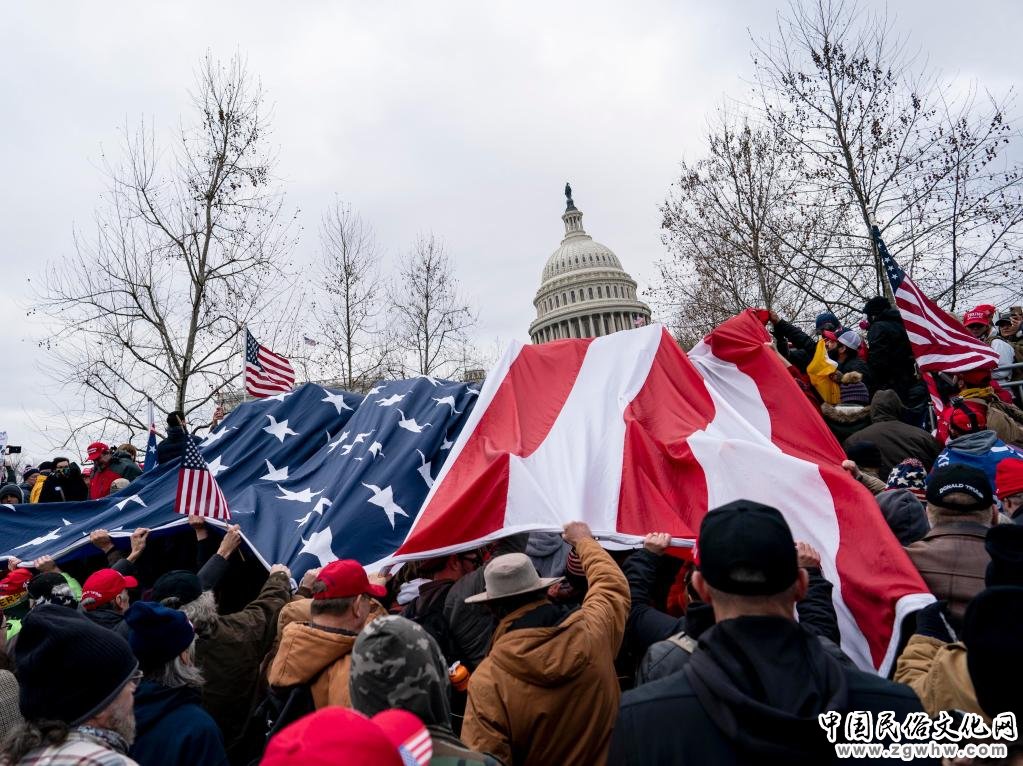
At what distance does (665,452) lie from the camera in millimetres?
4613

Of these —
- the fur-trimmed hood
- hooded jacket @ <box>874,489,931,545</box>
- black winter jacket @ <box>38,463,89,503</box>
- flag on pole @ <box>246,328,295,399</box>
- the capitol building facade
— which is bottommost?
hooded jacket @ <box>874,489,931,545</box>

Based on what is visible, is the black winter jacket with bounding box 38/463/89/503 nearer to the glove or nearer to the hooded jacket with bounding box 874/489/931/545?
the hooded jacket with bounding box 874/489/931/545

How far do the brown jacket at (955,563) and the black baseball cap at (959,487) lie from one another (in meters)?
0.10

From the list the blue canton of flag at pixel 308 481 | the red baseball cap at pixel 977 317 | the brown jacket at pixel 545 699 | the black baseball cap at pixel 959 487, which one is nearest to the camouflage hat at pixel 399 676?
the brown jacket at pixel 545 699

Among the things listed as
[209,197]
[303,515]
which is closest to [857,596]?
[303,515]

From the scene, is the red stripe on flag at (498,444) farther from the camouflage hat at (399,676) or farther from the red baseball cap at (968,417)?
the red baseball cap at (968,417)

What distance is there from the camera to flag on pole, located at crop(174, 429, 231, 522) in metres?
5.77

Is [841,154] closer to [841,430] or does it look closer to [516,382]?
[841,430]

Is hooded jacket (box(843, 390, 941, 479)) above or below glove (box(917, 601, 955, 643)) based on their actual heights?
above

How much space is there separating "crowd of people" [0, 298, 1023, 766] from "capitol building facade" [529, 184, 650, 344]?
7170 centimetres

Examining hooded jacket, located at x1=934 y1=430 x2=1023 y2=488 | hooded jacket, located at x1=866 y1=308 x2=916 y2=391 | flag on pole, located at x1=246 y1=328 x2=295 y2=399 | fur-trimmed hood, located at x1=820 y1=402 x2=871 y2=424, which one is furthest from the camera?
flag on pole, located at x1=246 y1=328 x2=295 y2=399

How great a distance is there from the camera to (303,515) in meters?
6.04

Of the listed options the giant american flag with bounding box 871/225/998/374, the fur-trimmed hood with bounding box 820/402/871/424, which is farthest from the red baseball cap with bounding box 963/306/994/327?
the fur-trimmed hood with bounding box 820/402/871/424

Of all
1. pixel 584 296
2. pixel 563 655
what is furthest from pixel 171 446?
pixel 584 296
